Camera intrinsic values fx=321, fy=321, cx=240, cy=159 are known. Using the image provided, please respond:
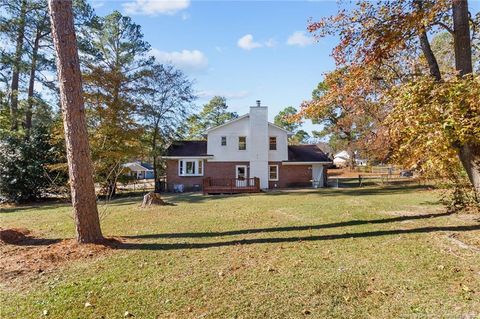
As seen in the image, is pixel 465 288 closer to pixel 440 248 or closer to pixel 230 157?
pixel 440 248

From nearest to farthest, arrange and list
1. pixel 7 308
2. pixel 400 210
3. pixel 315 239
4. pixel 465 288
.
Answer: pixel 7 308, pixel 465 288, pixel 315 239, pixel 400 210

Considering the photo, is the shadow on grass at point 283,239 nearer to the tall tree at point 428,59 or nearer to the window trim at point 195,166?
the tall tree at point 428,59

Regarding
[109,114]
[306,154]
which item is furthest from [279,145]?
[109,114]

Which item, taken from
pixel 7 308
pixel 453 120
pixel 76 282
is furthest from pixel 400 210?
pixel 7 308

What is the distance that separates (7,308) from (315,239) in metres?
5.72

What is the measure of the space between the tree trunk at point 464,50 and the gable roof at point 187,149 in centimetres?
2076

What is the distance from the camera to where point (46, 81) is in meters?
23.5

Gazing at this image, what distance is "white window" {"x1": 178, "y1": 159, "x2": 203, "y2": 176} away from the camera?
88.1ft

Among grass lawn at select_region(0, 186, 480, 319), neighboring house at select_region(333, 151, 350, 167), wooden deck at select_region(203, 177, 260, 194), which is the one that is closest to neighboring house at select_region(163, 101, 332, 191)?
wooden deck at select_region(203, 177, 260, 194)

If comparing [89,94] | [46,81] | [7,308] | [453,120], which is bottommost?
[7,308]

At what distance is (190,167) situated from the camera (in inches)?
1064

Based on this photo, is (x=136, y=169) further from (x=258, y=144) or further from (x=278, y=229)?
(x=278, y=229)

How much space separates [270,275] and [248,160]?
21.7 metres

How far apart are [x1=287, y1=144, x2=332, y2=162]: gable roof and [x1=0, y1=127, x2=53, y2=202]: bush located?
17978mm
